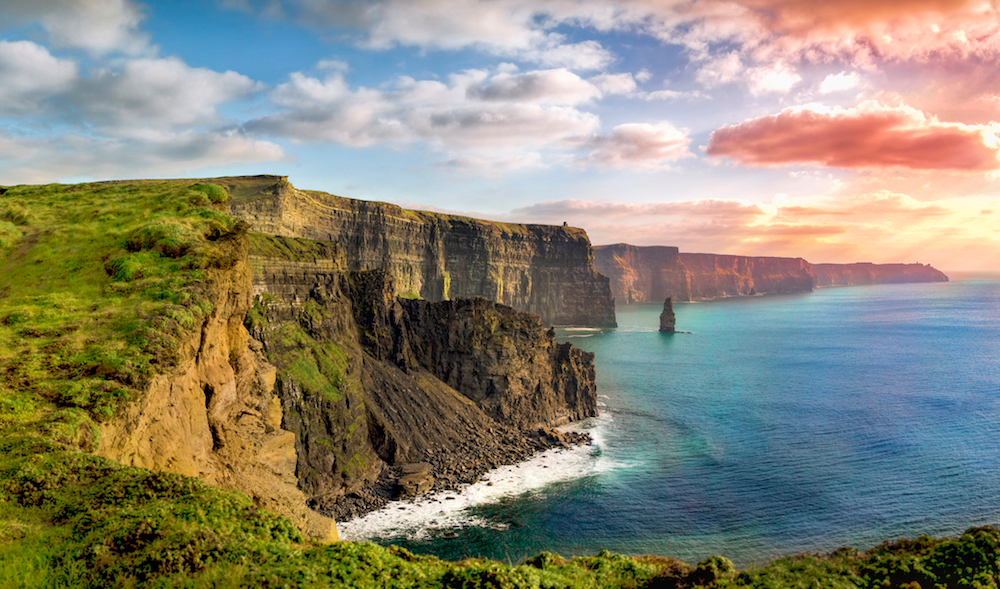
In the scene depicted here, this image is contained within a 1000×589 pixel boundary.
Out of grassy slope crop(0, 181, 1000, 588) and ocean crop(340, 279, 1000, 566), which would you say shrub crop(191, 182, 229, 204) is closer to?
grassy slope crop(0, 181, 1000, 588)

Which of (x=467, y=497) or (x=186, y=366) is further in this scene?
(x=467, y=497)

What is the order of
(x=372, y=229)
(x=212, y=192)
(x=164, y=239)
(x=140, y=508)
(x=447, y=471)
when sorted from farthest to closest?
(x=372, y=229), (x=447, y=471), (x=212, y=192), (x=164, y=239), (x=140, y=508)

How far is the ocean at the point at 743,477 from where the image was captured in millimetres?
48062

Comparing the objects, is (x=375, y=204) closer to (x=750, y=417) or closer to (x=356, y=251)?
(x=356, y=251)

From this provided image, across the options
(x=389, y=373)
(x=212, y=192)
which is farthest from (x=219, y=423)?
(x=389, y=373)

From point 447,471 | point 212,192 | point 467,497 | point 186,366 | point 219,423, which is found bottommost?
point 467,497

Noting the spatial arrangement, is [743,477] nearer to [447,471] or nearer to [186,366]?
[447,471]

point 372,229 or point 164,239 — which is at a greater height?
point 372,229

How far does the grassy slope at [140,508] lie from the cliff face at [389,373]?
3224 cm

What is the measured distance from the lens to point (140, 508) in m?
14.3

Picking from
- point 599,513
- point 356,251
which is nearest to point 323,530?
point 599,513

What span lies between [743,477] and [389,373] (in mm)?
46134

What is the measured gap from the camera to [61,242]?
28.6 m

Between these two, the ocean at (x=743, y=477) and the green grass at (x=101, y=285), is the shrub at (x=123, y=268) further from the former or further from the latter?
the ocean at (x=743, y=477)
